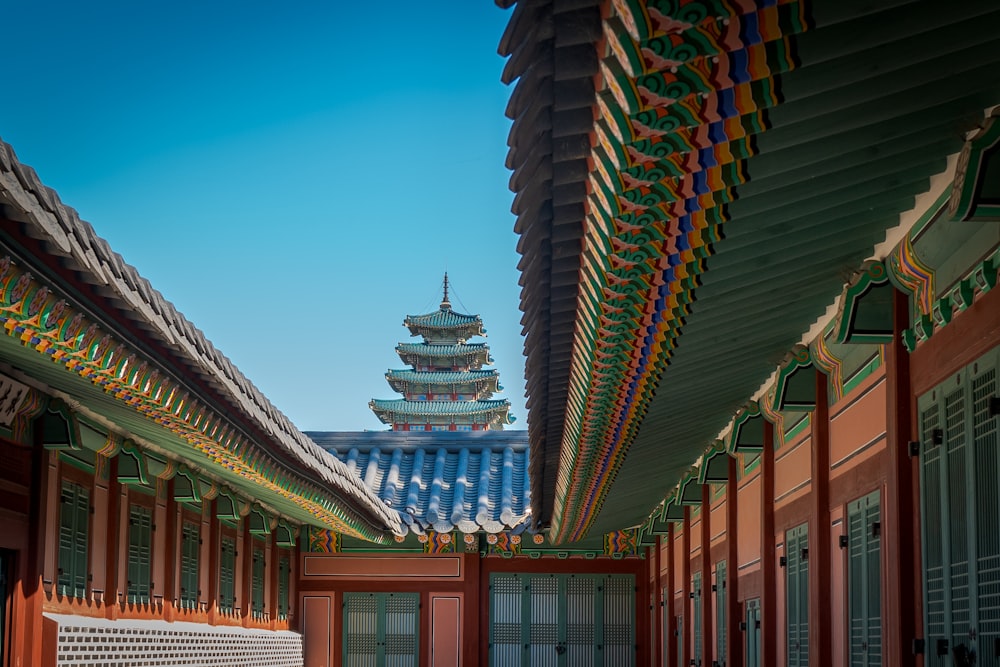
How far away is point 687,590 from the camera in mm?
16547

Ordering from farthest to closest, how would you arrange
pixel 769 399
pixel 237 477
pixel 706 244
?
pixel 237 477, pixel 769 399, pixel 706 244

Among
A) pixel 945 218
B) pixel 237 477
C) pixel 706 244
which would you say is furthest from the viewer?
pixel 237 477

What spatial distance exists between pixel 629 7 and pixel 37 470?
8147mm

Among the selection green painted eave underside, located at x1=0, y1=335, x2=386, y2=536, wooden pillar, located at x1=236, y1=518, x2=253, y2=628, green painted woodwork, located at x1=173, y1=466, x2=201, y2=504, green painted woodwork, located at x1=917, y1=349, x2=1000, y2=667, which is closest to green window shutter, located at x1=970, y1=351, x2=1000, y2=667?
green painted woodwork, located at x1=917, y1=349, x2=1000, y2=667

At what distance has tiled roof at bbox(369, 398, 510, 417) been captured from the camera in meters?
43.4

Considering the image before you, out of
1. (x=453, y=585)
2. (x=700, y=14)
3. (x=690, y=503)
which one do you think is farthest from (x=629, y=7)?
(x=453, y=585)

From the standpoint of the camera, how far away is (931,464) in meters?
6.43

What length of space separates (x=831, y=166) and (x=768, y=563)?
248 inches

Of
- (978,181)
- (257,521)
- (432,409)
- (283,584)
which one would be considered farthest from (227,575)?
(432,409)

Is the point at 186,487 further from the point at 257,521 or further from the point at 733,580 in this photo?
the point at 733,580

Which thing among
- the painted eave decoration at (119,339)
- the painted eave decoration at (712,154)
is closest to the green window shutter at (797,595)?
the painted eave decoration at (712,154)

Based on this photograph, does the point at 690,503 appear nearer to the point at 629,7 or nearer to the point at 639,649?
the point at 639,649

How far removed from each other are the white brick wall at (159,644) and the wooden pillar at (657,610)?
540 centimetres

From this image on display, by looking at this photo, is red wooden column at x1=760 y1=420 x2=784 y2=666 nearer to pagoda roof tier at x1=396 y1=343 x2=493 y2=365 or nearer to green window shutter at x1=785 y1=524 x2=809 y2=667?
green window shutter at x1=785 y1=524 x2=809 y2=667
